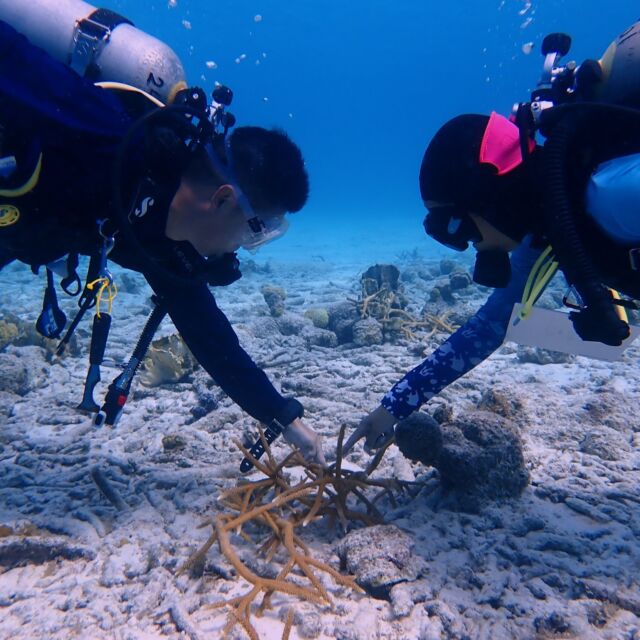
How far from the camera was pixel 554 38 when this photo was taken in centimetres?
252

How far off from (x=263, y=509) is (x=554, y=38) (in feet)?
11.1

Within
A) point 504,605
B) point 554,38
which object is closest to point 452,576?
point 504,605

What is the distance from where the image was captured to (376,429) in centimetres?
339

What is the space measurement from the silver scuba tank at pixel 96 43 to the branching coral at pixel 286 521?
9.17 feet

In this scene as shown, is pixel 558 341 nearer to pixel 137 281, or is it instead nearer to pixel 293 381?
pixel 293 381

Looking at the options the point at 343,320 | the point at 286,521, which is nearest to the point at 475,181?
the point at 286,521

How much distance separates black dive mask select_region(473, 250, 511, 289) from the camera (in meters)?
2.45

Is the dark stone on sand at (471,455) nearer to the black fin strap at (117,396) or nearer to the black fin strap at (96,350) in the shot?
the black fin strap at (117,396)

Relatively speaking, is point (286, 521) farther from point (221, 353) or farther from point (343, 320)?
point (343, 320)

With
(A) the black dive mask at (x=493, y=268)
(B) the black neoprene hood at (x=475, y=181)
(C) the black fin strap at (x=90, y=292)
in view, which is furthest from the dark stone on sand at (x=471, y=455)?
(C) the black fin strap at (x=90, y=292)

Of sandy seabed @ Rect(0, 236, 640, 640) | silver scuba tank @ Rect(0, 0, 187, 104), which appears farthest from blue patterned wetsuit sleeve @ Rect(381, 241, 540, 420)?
silver scuba tank @ Rect(0, 0, 187, 104)

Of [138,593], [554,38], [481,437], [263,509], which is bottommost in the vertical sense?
[138,593]

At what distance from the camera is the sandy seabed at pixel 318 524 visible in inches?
88.6

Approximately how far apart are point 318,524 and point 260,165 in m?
2.53
